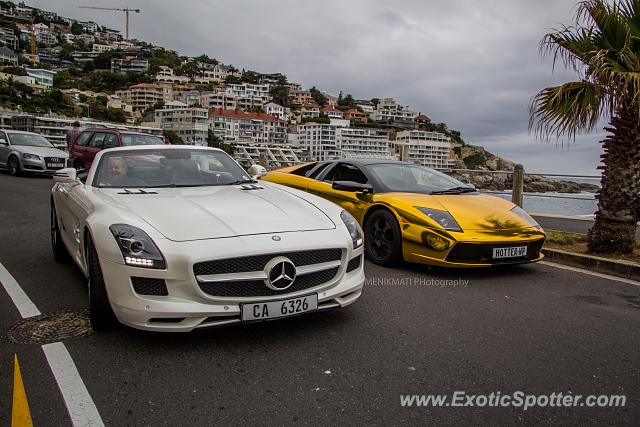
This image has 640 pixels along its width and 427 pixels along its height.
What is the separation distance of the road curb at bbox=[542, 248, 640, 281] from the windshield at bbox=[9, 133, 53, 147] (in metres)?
16.4

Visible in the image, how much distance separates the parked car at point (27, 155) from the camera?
15453 mm

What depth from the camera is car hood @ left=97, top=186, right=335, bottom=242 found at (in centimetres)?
327

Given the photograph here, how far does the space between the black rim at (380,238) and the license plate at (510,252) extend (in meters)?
1.16

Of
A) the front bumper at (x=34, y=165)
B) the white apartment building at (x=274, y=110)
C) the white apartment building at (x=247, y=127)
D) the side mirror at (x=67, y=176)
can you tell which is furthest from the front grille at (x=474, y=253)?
the white apartment building at (x=274, y=110)

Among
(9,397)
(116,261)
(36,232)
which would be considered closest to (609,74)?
(116,261)

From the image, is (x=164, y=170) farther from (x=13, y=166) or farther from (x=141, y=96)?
(x=141, y=96)

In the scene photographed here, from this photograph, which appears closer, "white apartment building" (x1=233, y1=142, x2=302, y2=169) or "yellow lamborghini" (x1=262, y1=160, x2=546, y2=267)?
"yellow lamborghini" (x1=262, y1=160, x2=546, y2=267)

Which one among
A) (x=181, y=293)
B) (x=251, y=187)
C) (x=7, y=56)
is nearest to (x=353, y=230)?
(x=251, y=187)

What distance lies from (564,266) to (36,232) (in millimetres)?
7425

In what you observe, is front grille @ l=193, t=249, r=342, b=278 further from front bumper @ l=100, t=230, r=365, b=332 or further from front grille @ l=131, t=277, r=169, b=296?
Result: front grille @ l=131, t=277, r=169, b=296

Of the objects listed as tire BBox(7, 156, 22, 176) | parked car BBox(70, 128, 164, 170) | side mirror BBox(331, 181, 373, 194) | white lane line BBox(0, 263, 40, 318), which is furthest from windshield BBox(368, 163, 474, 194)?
tire BBox(7, 156, 22, 176)

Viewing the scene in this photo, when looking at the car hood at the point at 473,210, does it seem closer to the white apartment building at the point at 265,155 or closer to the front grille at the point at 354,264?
the front grille at the point at 354,264

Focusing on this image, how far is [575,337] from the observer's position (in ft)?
12.0

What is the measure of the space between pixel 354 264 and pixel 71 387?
2007 millimetres
